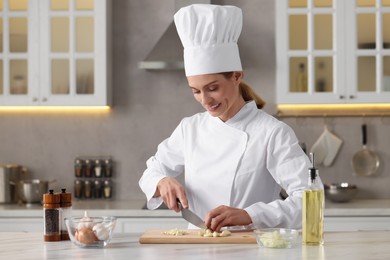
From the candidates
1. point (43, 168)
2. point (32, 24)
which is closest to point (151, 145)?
point (43, 168)

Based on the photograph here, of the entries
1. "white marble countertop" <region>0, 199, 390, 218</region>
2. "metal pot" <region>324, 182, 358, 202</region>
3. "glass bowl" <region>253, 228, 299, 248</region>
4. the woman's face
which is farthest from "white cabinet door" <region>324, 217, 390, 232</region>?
"glass bowl" <region>253, 228, 299, 248</region>

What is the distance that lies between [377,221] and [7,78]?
252cm

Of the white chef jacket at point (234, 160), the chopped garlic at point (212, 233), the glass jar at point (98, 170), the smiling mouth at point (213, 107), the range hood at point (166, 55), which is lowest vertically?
the chopped garlic at point (212, 233)

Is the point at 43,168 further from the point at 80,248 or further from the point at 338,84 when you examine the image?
the point at 80,248

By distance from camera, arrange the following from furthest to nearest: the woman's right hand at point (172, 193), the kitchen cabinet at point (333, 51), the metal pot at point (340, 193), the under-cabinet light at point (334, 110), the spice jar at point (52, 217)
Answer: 1. the under-cabinet light at point (334, 110)
2. the kitchen cabinet at point (333, 51)
3. the metal pot at point (340, 193)
4. the woman's right hand at point (172, 193)
5. the spice jar at point (52, 217)

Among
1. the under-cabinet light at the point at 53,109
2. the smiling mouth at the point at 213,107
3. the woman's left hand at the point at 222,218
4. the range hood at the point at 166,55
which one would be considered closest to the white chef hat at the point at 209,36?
the smiling mouth at the point at 213,107

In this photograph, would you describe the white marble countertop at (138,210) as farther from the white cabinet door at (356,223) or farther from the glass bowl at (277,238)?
the glass bowl at (277,238)

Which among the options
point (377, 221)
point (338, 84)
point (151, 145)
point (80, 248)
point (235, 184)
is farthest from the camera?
point (151, 145)

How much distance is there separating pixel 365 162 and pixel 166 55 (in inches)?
60.3

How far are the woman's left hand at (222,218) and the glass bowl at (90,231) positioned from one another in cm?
34

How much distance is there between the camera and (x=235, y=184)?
3205mm

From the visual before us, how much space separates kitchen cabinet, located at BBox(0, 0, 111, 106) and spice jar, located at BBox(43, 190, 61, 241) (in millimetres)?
2327

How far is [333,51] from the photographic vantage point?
5.07 meters

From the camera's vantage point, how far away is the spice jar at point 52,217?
9.14ft
